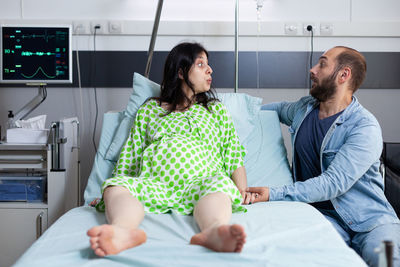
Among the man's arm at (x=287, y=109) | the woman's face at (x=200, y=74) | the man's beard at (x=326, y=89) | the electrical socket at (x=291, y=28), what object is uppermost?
the electrical socket at (x=291, y=28)

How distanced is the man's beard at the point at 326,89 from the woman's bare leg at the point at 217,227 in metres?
0.73

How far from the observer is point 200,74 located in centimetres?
203

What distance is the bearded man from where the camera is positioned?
5.64 ft

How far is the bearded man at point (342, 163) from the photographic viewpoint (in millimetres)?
1720

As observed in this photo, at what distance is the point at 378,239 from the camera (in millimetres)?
1622

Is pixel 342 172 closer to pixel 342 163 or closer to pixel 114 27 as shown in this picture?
pixel 342 163

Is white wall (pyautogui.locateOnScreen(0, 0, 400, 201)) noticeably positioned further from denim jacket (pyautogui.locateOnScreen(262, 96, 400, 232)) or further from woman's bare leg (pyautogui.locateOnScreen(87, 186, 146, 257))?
woman's bare leg (pyautogui.locateOnScreen(87, 186, 146, 257))

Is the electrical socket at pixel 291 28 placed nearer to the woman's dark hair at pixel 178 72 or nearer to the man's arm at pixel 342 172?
the woman's dark hair at pixel 178 72

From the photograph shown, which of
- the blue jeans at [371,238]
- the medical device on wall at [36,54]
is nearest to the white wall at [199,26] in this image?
the medical device on wall at [36,54]

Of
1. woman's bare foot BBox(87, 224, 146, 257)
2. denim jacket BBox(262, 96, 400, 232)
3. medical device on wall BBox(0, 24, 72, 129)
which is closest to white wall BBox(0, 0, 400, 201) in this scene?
medical device on wall BBox(0, 24, 72, 129)

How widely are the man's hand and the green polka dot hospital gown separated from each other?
136mm

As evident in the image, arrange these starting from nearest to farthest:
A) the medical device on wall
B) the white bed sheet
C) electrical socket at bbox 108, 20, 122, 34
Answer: the white bed sheet, the medical device on wall, electrical socket at bbox 108, 20, 122, 34

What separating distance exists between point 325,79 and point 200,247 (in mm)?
1073

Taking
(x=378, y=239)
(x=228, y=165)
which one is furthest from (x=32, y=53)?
(x=378, y=239)
